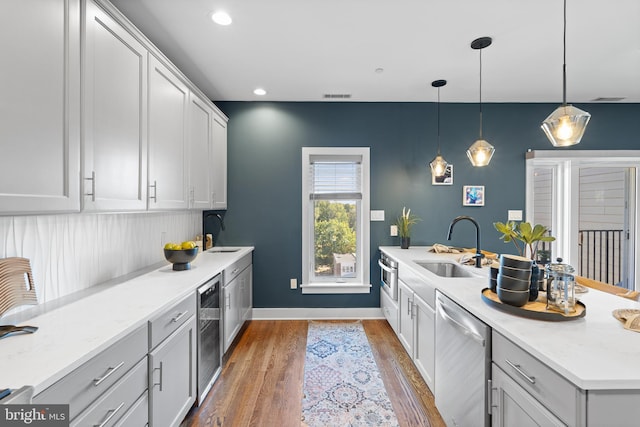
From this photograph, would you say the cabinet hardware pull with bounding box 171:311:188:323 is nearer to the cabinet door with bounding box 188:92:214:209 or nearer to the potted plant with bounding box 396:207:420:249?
the cabinet door with bounding box 188:92:214:209

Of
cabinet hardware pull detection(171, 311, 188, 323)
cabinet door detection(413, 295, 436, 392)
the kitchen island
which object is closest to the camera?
the kitchen island

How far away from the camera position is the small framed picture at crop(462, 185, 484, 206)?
369cm

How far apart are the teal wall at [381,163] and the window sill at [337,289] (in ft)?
0.23

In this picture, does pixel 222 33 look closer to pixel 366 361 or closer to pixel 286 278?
pixel 286 278

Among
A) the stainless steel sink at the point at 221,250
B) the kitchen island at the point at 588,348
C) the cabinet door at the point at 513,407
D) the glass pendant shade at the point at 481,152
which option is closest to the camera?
the kitchen island at the point at 588,348

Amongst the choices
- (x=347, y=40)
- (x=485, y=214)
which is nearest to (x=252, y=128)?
(x=347, y=40)

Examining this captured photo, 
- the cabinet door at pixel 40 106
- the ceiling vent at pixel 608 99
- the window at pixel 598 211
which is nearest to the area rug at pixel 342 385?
the cabinet door at pixel 40 106

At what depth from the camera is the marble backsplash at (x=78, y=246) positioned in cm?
148

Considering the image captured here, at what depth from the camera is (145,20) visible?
2.04 m

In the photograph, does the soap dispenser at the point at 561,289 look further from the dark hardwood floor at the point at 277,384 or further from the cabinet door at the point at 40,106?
the cabinet door at the point at 40,106

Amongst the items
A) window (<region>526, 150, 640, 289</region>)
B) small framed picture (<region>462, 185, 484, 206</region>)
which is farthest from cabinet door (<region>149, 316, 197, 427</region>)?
window (<region>526, 150, 640, 289</region>)

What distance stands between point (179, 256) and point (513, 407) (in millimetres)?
→ 2148

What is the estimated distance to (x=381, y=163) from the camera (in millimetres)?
3660

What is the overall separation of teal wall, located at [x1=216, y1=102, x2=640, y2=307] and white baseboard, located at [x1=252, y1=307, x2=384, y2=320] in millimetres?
69
